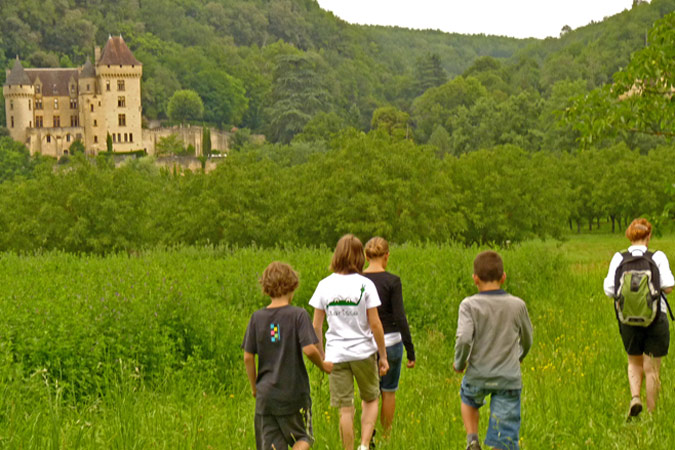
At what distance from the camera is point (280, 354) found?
6145 millimetres

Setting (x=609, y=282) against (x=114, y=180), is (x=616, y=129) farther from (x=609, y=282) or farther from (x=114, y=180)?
(x=114, y=180)

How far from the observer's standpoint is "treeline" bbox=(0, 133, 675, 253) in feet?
125

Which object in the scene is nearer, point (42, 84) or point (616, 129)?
point (616, 129)

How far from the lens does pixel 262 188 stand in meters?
42.4

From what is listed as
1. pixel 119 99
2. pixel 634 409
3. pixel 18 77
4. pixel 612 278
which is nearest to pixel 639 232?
pixel 612 278

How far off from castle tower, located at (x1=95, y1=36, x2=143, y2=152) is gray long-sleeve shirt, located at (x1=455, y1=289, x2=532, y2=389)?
124 meters

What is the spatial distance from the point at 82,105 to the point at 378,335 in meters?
128

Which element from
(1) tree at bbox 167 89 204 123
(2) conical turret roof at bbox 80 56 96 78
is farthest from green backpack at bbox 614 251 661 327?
(1) tree at bbox 167 89 204 123

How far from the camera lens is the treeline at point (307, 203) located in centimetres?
3816

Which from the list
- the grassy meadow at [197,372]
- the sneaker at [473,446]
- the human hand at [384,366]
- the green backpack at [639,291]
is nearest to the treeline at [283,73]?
the grassy meadow at [197,372]

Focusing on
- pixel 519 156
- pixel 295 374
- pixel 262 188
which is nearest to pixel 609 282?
pixel 295 374

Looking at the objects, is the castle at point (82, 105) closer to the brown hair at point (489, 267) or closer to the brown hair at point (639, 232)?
A: the brown hair at point (639, 232)

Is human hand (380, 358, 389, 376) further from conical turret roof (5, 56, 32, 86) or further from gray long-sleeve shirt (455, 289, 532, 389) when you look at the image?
conical turret roof (5, 56, 32, 86)

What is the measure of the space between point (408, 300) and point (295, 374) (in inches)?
344
